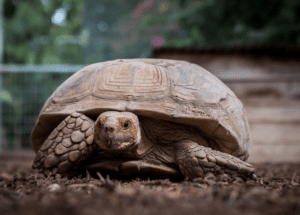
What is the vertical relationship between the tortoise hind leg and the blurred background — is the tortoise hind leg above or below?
below

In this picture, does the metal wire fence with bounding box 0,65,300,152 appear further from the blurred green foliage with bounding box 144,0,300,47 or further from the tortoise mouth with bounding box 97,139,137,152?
the tortoise mouth with bounding box 97,139,137,152

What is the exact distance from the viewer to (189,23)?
1106 centimetres

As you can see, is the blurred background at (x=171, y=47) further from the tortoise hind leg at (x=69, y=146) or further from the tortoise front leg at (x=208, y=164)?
the tortoise hind leg at (x=69, y=146)

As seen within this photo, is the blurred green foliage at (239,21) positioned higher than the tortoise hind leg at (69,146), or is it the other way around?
the blurred green foliage at (239,21)

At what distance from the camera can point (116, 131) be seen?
1941 mm

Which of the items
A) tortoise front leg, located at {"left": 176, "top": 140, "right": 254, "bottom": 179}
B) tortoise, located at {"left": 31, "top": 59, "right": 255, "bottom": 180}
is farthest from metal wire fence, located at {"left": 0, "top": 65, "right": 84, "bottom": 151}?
tortoise front leg, located at {"left": 176, "top": 140, "right": 254, "bottom": 179}

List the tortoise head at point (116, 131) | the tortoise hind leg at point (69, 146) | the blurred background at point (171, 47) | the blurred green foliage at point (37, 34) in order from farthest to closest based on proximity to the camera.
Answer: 1. the blurred green foliage at point (37, 34)
2. the blurred background at point (171, 47)
3. the tortoise hind leg at point (69, 146)
4. the tortoise head at point (116, 131)

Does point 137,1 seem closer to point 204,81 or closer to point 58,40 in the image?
Result: point 58,40

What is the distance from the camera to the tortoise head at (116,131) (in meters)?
1.93

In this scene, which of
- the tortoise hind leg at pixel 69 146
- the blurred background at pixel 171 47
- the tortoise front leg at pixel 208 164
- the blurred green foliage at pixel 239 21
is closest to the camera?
the tortoise front leg at pixel 208 164

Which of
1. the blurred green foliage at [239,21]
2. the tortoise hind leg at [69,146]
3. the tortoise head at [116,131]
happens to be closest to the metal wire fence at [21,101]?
the blurred green foliage at [239,21]

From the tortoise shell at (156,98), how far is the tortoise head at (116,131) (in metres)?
0.17

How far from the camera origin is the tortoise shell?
7.14 ft

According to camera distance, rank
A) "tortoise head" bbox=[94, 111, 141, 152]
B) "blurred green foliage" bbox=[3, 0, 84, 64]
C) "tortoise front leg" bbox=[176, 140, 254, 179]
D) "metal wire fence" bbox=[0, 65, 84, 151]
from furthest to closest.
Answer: "blurred green foliage" bbox=[3, 0, 84, 64] < "metal wire fence" bbox=[0, 65, 84, 151] < "tortoise front leg" bbox=[176, 140, 254, 179] < "tortoise head" bbox=[94, 111, 141, 152]
